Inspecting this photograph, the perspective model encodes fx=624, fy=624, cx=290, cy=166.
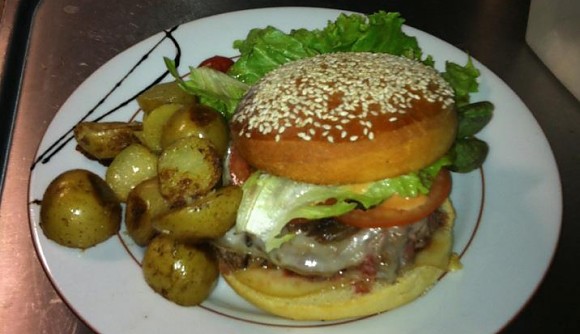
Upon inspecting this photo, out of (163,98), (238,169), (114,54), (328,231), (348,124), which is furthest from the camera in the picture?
(114,54)

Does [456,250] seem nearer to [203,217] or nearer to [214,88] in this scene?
[203,217]

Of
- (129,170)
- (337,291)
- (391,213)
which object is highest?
(391,213)

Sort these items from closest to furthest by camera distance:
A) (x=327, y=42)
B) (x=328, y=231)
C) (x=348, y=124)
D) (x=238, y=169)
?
1. (x=348, y=124)
2. (x=328, y=231)
3. (x=238, y=169)
4. (x=327, y=42)

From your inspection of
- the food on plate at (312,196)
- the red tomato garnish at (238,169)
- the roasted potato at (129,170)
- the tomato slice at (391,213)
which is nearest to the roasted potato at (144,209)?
the food on plate at (312,196)

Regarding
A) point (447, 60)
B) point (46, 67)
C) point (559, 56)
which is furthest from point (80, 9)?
point (559, 56)

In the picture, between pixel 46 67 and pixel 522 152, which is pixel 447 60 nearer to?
pixel 522 152

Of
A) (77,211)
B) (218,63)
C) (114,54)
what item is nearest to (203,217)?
(77,211)

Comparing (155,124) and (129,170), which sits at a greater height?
(155,124)

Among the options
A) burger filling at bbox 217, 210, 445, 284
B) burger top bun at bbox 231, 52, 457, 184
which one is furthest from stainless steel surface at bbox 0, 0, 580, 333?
burger top bun at bbox 231, 52, 457, 184
